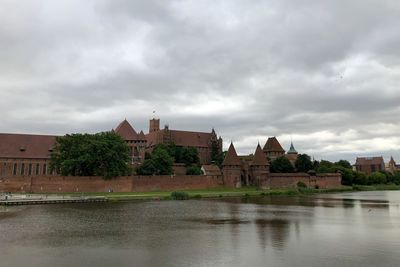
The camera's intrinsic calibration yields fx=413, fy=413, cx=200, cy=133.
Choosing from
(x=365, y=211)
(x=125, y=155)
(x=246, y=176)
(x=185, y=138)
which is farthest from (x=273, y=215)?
(x=185, y=138)

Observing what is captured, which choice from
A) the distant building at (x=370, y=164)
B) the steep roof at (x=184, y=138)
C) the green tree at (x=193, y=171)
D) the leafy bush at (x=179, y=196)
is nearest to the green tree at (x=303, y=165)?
the green tree at (x=193, y=171)

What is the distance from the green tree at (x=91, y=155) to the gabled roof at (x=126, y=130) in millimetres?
17155

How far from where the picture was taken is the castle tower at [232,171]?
6681cm

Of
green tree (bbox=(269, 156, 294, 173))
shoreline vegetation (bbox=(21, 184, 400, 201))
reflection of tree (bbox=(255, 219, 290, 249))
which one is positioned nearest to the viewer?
reflection of tree (bbox=(255, 219, 290, 249))

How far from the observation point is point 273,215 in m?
30.9

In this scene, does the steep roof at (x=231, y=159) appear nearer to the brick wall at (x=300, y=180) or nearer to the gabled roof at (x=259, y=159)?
the gabled roof at (x=259, y=159)

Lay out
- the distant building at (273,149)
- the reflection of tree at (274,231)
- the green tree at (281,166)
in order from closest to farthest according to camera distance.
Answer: the reflection of tree at (274,231)
the green tree at (281,166)
the distant building at (273,149)

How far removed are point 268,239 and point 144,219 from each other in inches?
412

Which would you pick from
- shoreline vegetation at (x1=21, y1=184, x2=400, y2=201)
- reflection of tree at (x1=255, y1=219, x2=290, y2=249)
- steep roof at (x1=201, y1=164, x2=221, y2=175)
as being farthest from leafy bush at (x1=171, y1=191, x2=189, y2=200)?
reflection of tree at (x1=255, y1=219, x2=290, y2=249)

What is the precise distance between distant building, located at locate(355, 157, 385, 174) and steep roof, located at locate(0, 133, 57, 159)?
4091 inches

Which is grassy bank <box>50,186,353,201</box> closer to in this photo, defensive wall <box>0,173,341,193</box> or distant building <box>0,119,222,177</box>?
defensive wall <box>0,173,341,193</box>

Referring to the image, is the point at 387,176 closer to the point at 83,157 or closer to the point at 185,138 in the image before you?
the point at 185,138

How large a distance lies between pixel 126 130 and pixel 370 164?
94.9 metres

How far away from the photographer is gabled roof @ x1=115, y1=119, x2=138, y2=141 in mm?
73312
